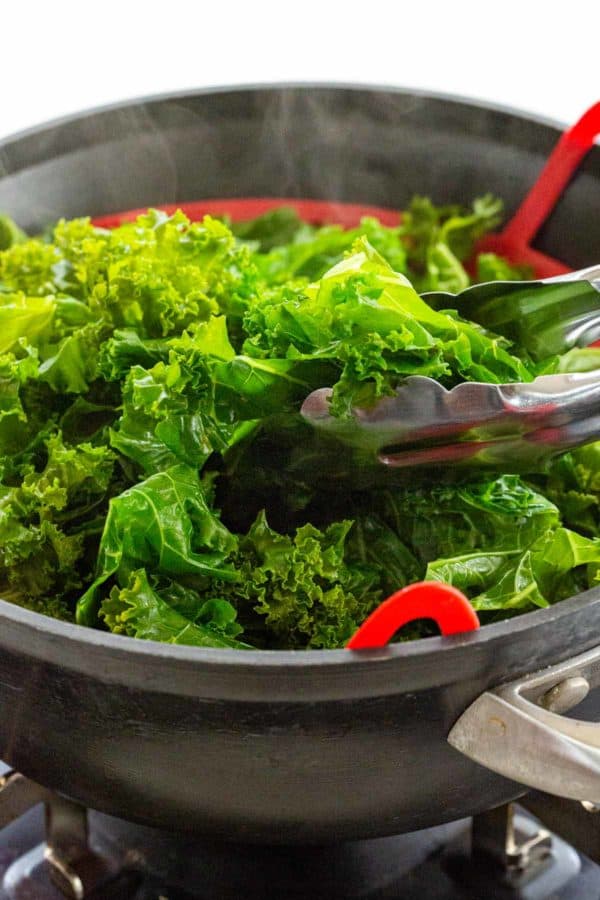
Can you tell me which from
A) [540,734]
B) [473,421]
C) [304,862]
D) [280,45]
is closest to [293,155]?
[280,45]

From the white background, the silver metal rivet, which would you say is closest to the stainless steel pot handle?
the silver metal rivet

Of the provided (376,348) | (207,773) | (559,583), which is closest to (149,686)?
(207,773)

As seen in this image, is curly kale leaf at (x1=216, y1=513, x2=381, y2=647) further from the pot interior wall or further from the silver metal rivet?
the pot interior wall

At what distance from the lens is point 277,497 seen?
1.29 meters

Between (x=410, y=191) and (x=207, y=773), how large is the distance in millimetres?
1238

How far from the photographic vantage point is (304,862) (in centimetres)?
Answer: 145

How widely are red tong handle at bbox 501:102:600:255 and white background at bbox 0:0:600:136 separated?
0.71 m

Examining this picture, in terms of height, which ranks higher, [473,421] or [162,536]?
[473,421]

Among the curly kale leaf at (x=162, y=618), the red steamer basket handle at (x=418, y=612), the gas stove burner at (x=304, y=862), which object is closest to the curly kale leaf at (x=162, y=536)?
the curly kale leaf at (x=162, y=618)

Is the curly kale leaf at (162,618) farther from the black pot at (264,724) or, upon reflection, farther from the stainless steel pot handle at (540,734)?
the stainless steel pot handle at (540,734)

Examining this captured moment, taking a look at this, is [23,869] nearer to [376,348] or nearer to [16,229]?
[376,348]

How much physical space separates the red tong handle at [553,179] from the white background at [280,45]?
714 millimetres

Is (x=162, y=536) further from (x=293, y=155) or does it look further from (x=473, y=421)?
(x=293, y=155)

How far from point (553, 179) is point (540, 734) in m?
1.14
